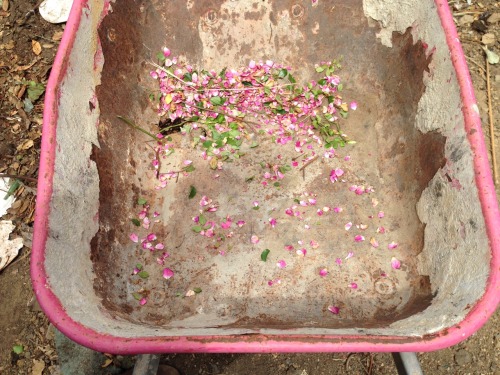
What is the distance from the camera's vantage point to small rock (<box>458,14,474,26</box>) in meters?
2.99

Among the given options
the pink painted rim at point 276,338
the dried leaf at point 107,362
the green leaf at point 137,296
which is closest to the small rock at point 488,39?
the pink painted rim at point 276,338

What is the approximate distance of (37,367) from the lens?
7.72ft

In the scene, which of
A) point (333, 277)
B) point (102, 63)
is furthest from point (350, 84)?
point (102, 63)

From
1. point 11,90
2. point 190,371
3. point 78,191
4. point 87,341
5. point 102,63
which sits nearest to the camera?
point 87,341

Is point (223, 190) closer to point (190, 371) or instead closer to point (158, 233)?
point (158, 233)

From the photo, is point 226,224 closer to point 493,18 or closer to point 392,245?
point 392,245

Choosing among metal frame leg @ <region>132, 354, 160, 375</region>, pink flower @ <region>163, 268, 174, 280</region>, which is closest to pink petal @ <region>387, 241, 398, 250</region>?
pink flower @ <region>163, 268, 174, 280</region>

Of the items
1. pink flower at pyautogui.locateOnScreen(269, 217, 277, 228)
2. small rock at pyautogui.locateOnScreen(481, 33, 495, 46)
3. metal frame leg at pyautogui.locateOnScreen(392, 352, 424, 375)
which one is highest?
small rock at pyautogui.locateOnScreen(481, 33, 495, 46)

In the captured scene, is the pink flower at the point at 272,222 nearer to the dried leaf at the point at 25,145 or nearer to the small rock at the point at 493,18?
the dried leaf at the point at 25,145

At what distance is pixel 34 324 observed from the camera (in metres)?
2.43

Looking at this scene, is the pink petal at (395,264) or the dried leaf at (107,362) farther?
the dried leaf at (107,362)

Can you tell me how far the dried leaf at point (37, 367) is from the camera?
2.34 m

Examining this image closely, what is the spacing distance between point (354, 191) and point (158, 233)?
1.02 m

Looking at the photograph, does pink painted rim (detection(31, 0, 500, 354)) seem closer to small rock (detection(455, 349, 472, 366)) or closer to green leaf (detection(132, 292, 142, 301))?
green leaf (detection(132, 292, 142, 301))
